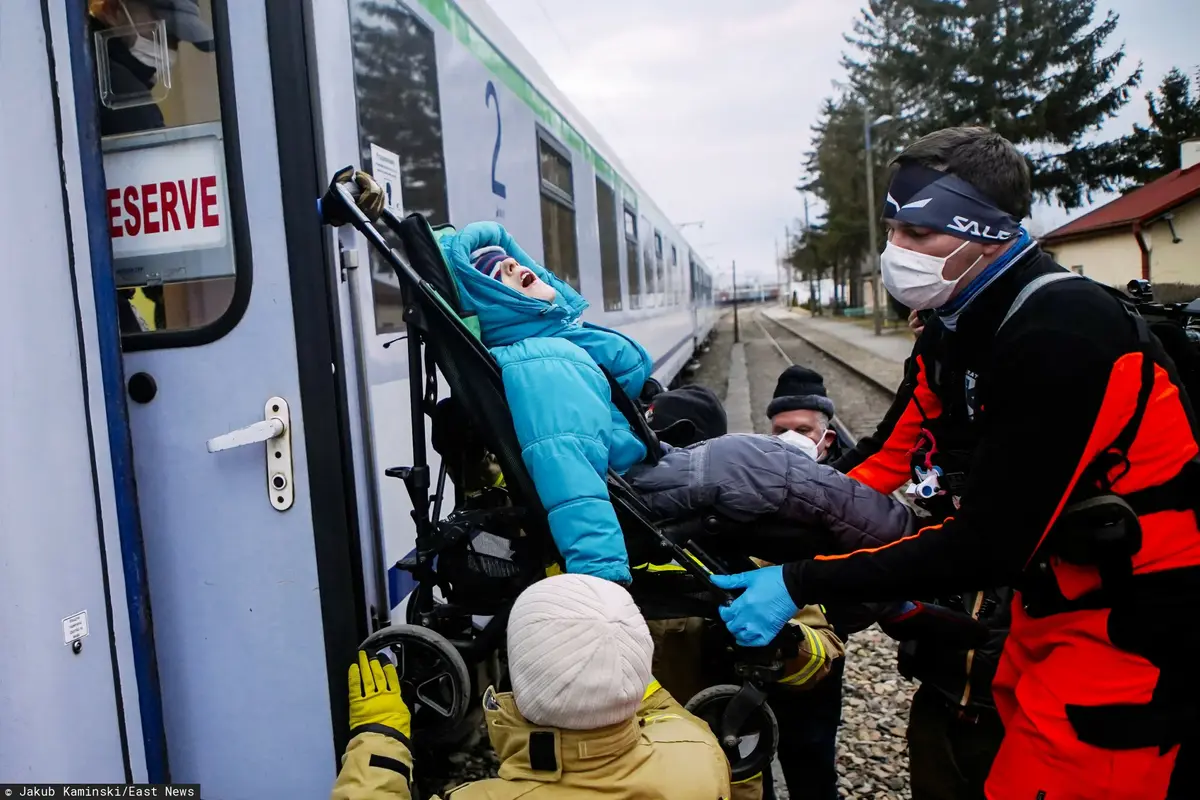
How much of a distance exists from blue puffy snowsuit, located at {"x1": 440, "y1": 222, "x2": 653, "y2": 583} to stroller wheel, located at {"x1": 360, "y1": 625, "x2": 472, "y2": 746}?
46 centimetres

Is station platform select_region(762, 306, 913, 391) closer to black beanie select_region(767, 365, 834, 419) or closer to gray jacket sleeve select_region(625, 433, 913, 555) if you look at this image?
black beanie select_region(767, 365, 834, 419)

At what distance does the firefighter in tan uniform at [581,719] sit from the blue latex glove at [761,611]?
25 cm

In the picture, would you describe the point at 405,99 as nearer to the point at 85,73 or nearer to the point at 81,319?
the point at 85,73

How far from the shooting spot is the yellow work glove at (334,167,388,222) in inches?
79.0

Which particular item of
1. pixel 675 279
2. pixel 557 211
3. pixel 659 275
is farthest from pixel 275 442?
pixel 675 279

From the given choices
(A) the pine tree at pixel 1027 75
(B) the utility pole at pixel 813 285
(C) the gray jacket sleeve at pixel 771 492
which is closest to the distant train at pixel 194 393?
(C) the gray jacket sleeve at pixel 771 492

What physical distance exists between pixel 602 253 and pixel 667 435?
14.5ft

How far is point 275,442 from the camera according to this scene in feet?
7.03

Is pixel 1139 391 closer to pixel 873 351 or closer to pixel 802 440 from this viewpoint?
pixel 802 440

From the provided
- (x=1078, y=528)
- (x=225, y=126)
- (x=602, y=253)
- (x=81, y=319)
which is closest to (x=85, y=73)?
(x=225, y=126)

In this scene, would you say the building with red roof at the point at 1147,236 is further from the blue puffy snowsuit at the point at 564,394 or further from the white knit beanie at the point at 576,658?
the white knit beanie at the point at 576,658

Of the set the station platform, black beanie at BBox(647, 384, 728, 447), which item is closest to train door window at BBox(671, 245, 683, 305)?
the station platform

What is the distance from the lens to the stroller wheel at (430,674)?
2188 millimetres

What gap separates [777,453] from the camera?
2150mm
